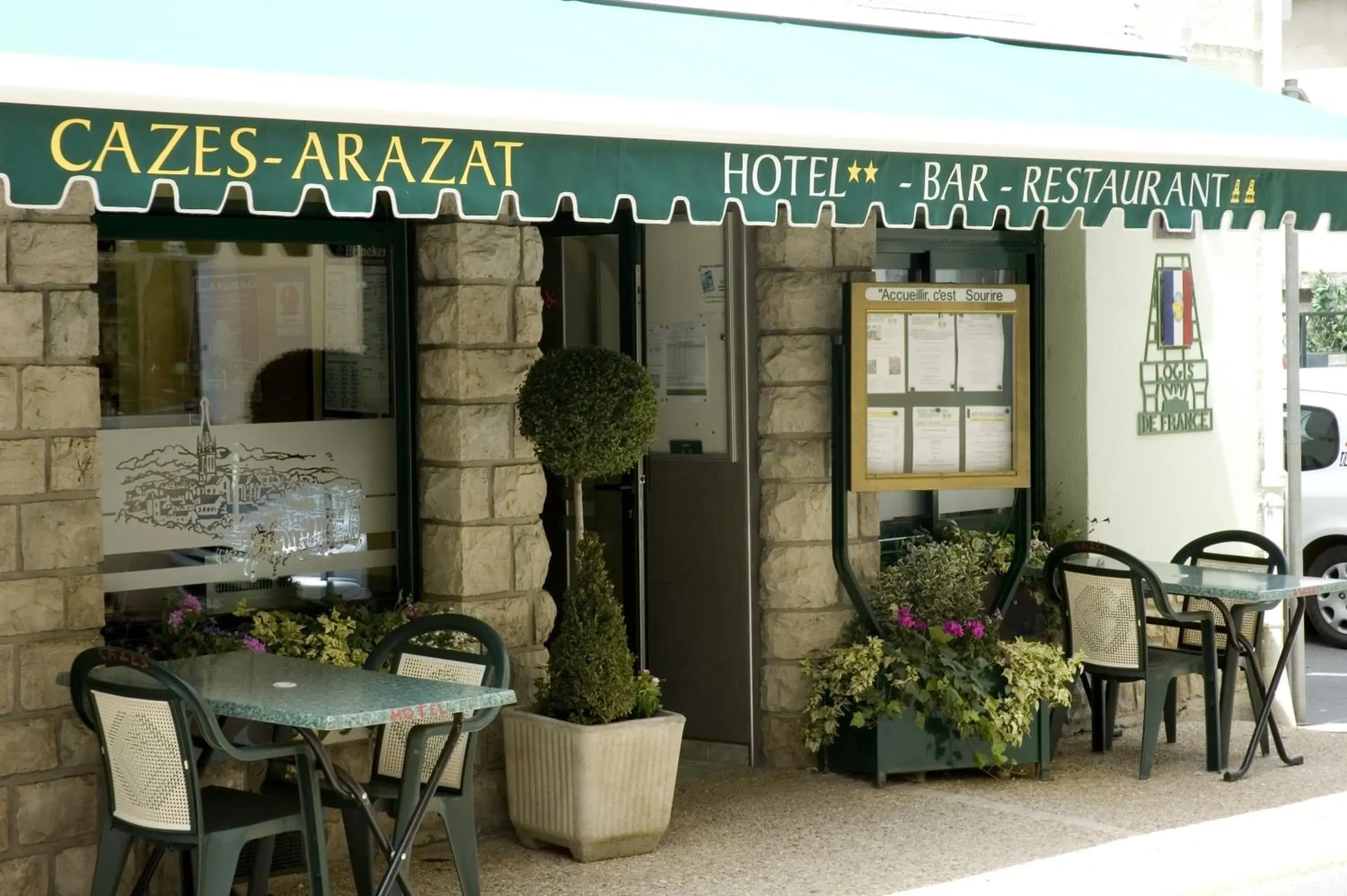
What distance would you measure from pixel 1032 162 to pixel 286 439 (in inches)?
120

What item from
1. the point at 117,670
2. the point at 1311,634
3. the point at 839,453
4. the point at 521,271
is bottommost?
the point at 1311,634

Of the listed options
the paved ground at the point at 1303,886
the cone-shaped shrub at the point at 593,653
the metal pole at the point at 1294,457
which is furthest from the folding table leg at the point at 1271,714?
the cone-shaped shrub at the point at 593,653

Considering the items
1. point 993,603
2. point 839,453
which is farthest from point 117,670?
point 993,603

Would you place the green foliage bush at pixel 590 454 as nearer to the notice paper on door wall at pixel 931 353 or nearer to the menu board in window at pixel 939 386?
the menu board in window at pixel 939 386

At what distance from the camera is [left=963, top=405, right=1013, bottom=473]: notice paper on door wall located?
833 cm

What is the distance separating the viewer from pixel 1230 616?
324 inches

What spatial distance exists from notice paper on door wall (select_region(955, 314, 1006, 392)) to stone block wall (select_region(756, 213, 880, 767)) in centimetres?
60

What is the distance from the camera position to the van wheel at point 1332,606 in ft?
43.2

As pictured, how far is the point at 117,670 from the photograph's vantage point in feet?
19.6

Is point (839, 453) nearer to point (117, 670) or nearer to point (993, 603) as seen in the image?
point (993, 603)

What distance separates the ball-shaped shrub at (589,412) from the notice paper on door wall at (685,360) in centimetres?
152

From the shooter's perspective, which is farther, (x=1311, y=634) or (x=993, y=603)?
(x=1311, y=634)

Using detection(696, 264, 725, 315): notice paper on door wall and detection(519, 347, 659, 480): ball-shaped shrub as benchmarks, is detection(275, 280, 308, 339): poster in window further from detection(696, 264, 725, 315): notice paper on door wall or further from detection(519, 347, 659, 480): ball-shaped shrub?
detection(696, 264, 725, 315): notice paper on door wall

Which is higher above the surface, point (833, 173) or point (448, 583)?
point (833, 173)
